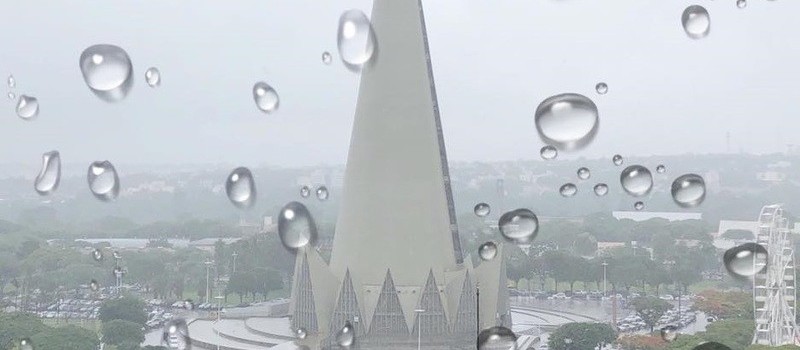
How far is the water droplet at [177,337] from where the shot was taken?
15.0m

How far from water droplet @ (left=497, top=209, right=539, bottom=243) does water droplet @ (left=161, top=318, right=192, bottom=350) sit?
308 inches

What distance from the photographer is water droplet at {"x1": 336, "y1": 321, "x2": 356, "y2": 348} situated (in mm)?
13336

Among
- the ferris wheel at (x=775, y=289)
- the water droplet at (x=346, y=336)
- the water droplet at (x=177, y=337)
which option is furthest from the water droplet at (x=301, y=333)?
the ferris wheel at (x=775, y=289)

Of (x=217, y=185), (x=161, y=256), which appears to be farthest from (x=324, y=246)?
(x=217, y=185)

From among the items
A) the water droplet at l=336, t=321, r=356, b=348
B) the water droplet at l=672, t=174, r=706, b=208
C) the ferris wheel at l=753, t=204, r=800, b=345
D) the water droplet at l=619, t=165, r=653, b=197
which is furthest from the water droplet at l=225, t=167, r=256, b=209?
the ferris wheel at l=753, t=204, r=800, b=345

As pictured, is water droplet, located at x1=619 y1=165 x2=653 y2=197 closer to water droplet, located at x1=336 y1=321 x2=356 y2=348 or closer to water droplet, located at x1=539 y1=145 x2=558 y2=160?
water droplet, located at x1=539 y1=145 x2=558 y2=160

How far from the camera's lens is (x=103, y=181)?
720 cm

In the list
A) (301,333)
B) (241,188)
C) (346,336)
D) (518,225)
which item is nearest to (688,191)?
(518,225)

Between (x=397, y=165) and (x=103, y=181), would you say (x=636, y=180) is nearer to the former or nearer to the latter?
(x=103, y=181)

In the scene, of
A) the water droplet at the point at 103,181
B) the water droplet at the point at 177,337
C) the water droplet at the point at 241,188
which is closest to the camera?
the water droplet at the point at 241,188

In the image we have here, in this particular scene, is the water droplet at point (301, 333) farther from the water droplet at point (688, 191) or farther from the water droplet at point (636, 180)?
the water droplet at point (688, 191)

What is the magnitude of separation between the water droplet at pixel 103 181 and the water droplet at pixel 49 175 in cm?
27

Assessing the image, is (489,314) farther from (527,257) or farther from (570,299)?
(527,257)

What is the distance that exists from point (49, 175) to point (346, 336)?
21.9 ft
